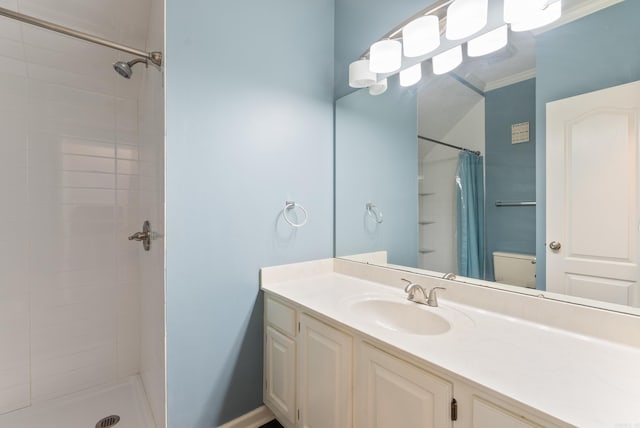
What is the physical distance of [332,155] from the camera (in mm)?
1908

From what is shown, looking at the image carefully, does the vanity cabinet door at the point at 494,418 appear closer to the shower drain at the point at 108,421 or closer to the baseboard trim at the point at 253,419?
the baseboard trim at the point at 253,419

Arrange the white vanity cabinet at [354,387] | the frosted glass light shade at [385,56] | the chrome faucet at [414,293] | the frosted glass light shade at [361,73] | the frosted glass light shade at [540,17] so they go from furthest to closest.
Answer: the frosted glass light shade at [361,73] → the frosted glass light shade at [385,56] → the chrome faucet at [414,293] → the frosted glass light shade at [540,17] → the white vanity cabinet at [354,387]

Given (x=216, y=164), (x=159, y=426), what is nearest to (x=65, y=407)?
(x=159, y=426)

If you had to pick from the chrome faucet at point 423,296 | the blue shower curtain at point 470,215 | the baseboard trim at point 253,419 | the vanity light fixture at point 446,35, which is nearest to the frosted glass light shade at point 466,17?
the vanity light fixture at point 446,35

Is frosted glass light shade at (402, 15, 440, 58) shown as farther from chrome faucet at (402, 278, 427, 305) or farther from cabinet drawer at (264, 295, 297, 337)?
cabinet drawer at (264, 295, 297, 337)

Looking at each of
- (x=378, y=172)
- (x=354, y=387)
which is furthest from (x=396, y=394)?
(x=378, y=172)

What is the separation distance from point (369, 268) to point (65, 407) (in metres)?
2.03

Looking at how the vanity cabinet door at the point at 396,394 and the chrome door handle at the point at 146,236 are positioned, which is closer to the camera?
the vanity cabinet door at the point at 396,394

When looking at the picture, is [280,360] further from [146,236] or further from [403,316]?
[146,236]

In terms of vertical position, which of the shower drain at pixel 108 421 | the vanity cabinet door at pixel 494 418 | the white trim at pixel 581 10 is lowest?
the shower drain at pixel 108 421

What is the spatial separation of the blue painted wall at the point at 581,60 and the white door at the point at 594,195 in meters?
0.03

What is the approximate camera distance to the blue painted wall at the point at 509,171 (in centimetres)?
114

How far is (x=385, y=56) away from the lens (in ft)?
4.92

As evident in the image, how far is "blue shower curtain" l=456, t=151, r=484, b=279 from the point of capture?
4.32ft
